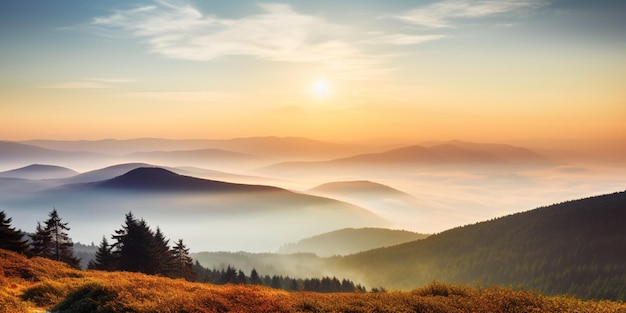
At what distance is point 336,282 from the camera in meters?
158

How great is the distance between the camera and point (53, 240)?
66812mm

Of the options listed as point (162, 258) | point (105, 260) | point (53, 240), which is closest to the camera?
point (162, 258)

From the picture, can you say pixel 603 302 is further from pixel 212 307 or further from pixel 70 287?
pixel 70 287

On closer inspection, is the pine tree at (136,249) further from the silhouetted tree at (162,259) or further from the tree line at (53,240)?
the tree line at (53,240)

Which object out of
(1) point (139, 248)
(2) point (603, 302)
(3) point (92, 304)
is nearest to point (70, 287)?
(3) point (92, 304)

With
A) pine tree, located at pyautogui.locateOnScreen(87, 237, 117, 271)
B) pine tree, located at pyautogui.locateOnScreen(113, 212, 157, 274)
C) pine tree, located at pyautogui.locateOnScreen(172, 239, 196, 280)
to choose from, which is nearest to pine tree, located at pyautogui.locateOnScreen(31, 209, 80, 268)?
pine tree, located at pyautogui.locateOnScreen(87, 237, 117, 271)

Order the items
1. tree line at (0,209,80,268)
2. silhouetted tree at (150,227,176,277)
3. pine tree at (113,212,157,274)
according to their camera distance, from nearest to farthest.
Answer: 1. pine tree at (113,212,157,274)
2. silhouetted tree at (150,227,176,277)
3. tree line at (0,209,80,268)

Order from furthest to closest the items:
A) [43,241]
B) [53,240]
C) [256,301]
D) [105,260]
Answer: [105,260]
[43,241]
[53,240]
[256,301]

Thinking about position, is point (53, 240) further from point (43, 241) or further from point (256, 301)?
point (256, 301)

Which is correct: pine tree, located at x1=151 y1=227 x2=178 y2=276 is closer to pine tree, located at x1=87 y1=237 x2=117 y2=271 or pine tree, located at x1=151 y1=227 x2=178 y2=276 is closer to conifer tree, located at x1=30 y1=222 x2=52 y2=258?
pine tree, located at x1=87 y1=237 x2=117 y2=271

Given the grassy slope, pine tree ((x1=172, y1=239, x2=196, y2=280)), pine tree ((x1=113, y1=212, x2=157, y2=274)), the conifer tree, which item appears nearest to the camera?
the grassy slope

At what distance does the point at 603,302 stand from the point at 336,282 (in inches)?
5685

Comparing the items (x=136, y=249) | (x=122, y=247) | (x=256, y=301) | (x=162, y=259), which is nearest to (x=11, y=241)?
(x=122, y=247)

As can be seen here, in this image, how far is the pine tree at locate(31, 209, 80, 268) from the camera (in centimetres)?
6575
